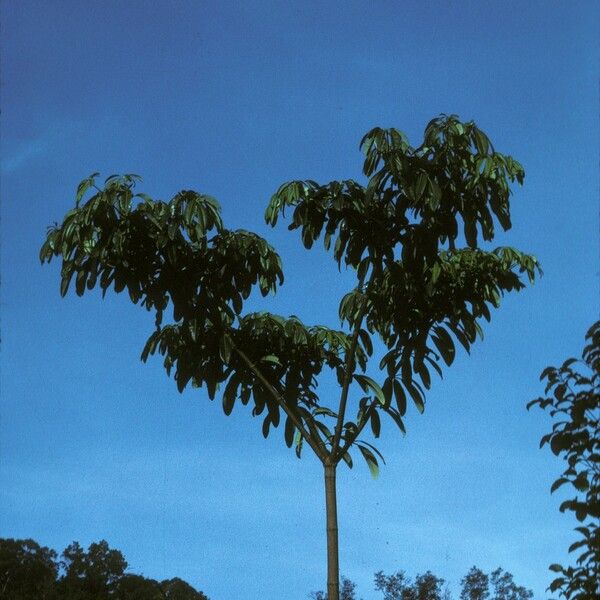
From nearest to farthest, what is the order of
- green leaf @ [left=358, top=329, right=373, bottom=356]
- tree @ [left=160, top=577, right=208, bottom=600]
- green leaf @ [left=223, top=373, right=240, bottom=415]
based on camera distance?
green leaf @ [left=358, top=329, right=373, bottom=356] < green leaf @ [left=223, top=373, right=240, bottom=415] < tree @ [left=160, top=577, right=208, bottom=600]

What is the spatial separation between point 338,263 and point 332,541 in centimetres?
249

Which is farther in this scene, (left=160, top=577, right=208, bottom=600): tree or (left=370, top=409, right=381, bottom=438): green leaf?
(left=160, top=577, right=208, bottom=600): tree

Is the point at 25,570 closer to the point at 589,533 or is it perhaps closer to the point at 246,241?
the point at 246,241

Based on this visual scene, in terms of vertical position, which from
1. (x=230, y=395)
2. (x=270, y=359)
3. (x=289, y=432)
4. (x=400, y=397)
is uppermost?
(x=270, y=359)

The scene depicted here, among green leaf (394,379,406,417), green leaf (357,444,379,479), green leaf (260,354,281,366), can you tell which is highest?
green leaf (260,354,281,366)

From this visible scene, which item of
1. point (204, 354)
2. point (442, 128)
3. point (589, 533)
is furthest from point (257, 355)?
point (589, 533)

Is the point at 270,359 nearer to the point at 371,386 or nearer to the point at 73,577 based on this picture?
the point at 371,386

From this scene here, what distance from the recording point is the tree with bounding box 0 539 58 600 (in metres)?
36.4

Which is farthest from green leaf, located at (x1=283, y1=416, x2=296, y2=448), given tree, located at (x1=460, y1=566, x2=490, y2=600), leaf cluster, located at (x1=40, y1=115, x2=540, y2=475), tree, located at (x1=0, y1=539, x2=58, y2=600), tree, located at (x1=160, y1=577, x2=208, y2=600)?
tree, located at (x1=0, y1=539, x2=58, y2=600)

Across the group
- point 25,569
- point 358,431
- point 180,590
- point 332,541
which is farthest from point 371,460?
point 25,569

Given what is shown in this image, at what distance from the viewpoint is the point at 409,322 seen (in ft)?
29.0

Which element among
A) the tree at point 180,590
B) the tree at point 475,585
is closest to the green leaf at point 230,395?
the tree at point 475,585

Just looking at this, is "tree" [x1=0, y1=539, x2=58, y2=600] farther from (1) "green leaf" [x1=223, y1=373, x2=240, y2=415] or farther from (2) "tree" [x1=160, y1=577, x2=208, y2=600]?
(1) "green leaf" [x1=223, y1=373, x2=240, y2=415]

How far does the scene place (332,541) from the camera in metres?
8.27
